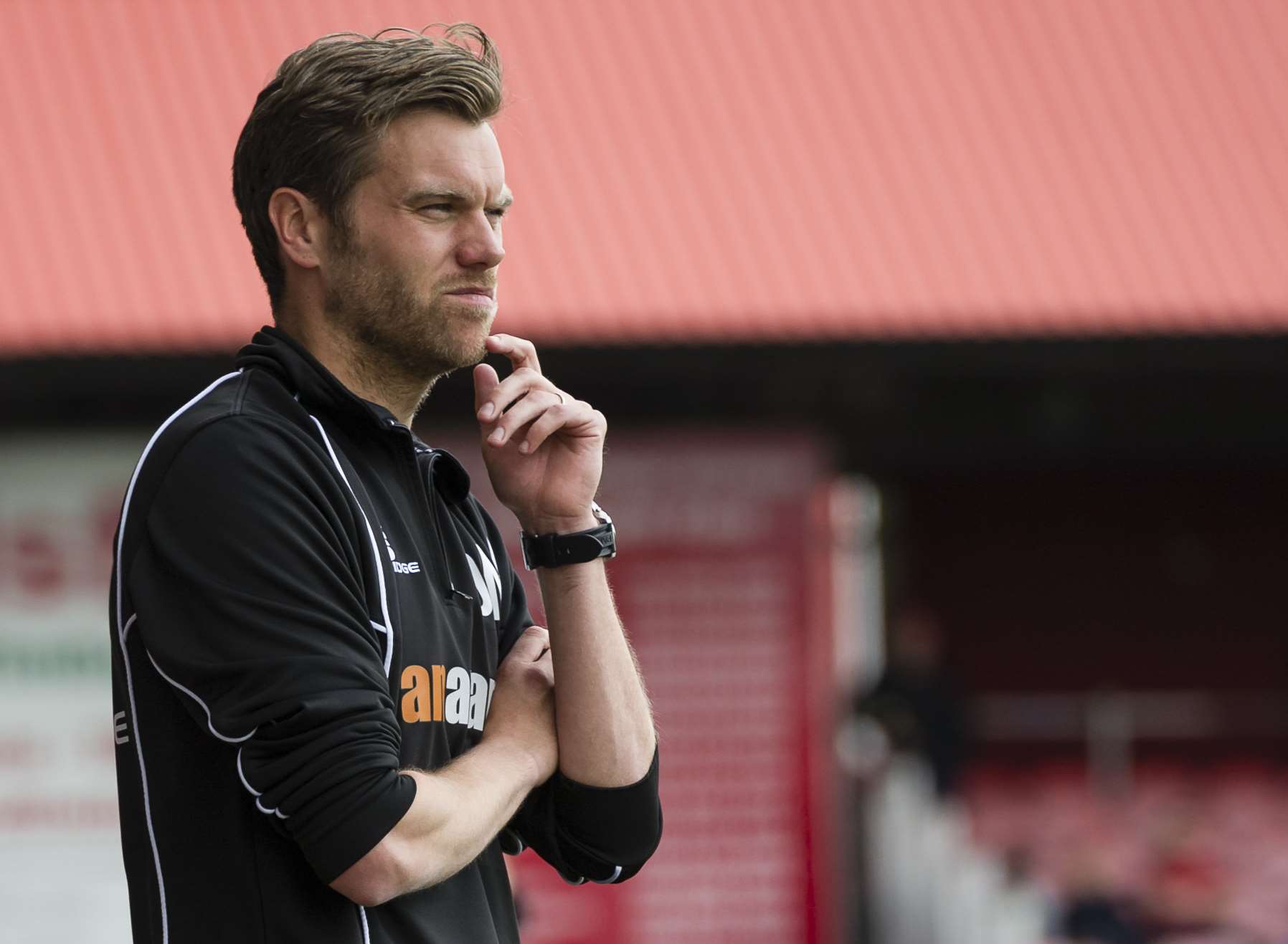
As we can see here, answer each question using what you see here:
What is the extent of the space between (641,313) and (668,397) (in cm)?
96

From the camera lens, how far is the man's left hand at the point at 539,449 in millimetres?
2055

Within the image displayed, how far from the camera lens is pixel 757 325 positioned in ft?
23.7

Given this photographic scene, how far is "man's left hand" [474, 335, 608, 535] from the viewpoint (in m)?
2.05

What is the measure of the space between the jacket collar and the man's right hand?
1.05 feet

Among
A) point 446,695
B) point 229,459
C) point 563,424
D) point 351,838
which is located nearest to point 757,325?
point 563,424

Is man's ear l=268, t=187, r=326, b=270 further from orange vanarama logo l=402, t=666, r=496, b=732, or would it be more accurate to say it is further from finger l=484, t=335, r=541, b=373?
orange vanarama logo l=402, t=666, r=496, b=732

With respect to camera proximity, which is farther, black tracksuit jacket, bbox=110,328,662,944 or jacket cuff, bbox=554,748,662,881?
jacket cuff, bbox=554,748,662,881

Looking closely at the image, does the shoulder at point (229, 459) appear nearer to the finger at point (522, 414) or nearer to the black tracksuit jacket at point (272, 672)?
the black tracksuit jacket at point (272, 672)

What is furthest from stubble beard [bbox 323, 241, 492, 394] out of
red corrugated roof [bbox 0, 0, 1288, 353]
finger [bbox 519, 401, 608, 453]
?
red corrugated roof [bbox 0, 0, 1288, 353]

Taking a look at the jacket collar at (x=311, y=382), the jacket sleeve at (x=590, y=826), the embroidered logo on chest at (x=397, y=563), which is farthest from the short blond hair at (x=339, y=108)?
the jacket sleeve at (x=590, y=826)

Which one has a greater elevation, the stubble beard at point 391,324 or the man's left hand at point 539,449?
the stubble beard at point 391,324

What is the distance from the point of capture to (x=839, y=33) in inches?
332

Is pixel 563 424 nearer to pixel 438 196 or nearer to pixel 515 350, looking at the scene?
pixel 515 350

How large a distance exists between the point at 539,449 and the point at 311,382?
0.29m
